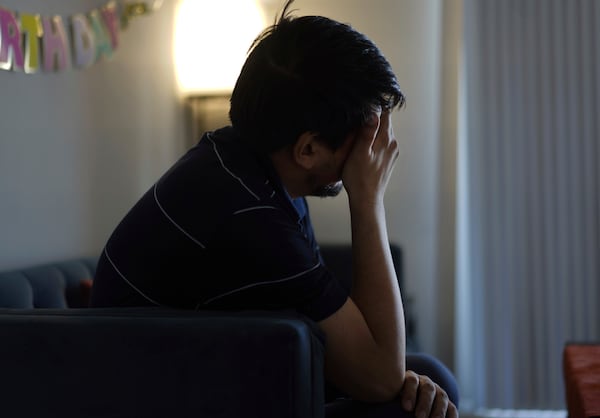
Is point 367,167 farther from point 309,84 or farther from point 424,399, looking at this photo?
point 424,399

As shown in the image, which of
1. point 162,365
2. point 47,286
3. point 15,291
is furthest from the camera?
point 47,286

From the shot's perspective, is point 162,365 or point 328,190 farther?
point 328,190

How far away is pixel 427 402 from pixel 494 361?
2144 millimetres

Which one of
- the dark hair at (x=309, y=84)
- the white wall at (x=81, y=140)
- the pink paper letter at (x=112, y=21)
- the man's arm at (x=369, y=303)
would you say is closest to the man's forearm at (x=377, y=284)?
the man's arm at (x=369, y=303)

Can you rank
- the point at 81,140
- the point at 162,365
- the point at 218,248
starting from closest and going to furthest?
1. the point at 162,365
2. the point at 218,248
3. the point at 81,140

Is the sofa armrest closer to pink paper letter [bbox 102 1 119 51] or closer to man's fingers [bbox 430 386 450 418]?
man's fingers [bbox 430 386 450 418]

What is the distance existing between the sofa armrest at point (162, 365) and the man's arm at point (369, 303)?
0.39 feet

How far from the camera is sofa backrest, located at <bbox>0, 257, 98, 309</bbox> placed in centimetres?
180

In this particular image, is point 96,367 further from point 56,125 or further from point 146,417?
point 56,125

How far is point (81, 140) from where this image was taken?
7.88 feet

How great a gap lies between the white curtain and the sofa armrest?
2.25 meters

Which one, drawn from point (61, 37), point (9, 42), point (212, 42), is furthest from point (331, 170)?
point (212, 42)

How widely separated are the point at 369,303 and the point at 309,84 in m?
0.34

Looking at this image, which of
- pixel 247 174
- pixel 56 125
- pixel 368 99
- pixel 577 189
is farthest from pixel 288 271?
pixel 577 189
